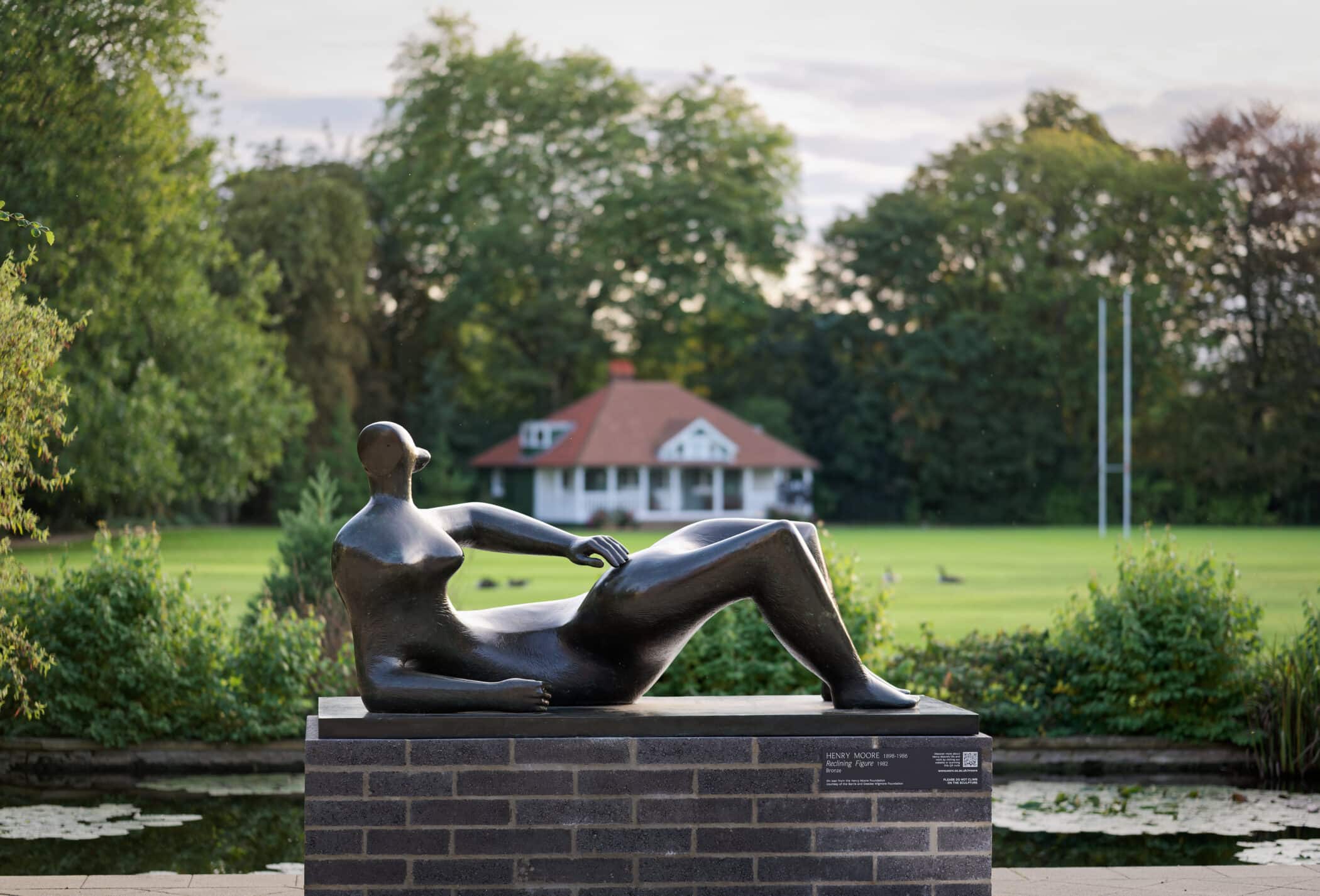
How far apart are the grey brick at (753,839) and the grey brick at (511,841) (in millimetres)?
462

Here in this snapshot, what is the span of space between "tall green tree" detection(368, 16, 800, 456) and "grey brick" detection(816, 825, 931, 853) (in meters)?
41.3

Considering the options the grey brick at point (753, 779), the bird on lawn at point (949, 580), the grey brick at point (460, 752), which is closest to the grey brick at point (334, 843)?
the grey brick at point (460, 752)

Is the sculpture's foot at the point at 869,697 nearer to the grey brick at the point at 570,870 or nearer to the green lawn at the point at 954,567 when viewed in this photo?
the grey brick at the point at 570,870

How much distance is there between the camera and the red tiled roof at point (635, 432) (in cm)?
4456

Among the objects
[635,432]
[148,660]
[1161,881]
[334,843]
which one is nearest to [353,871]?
[334,843]

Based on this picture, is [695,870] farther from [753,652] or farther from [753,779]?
[753,652]

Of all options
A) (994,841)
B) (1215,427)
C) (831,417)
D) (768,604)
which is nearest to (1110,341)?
(1215,427)

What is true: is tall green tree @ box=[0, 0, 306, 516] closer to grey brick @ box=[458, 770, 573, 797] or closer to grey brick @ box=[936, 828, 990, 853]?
grey brick @ box=[458, 770, 573, 797]

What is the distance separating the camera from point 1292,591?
69.5 feet

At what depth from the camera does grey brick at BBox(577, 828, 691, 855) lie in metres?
4.94

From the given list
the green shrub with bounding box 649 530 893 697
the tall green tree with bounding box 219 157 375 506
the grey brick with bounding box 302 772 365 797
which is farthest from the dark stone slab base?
the tall green tree with bounding box 219 157 375 506

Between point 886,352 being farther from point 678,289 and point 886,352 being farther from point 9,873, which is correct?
point 9,873

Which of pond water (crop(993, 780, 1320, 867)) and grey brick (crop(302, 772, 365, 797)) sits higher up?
grey brick (crop(302, 772, 365, 797))

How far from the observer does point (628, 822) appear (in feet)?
16.2
